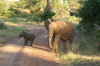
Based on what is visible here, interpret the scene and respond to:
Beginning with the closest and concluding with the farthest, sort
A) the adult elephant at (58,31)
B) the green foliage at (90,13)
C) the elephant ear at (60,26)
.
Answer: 1. the adult elephant at (58,31)
2. the elephant ear at (60,26)
3. the green foliage at (90,13)

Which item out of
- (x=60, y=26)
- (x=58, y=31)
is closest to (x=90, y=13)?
(x=60, y=26)

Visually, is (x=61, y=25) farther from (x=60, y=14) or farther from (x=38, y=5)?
(x=38, y=5)

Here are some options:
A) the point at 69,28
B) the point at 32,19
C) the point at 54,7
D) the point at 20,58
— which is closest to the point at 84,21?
the point at 69,28

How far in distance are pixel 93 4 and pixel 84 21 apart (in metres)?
1.88

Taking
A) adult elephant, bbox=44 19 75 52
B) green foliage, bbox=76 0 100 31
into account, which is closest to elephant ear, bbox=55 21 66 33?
adult elephant, bbox=44 19 75 52

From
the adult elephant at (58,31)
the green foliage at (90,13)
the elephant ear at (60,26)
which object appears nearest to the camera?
the adult elephant at (58,31)

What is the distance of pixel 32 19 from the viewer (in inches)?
1069

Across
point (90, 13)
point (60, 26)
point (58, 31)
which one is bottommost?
point (58, 31)

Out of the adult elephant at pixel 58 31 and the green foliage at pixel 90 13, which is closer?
the adult elephant at pixel 58 31

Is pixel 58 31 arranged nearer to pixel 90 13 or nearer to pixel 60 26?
pixel 60 26

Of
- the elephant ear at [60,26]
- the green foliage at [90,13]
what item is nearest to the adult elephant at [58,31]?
the elephant ear at [60,26]

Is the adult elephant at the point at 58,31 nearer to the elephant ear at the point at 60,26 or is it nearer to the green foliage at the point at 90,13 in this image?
the elephant ear at the point at 60,26

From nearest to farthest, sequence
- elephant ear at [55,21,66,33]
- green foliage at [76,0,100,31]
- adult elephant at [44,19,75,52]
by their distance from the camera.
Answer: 1. adult elephant at [44,19,75,52]
2. elephant ear at [55,21,66,33]
3. green foliage at [76,0,100,31]

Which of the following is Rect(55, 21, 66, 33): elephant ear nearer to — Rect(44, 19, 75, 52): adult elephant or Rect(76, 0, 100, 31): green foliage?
Rect(44, 19, 75, 52): adult elephant
